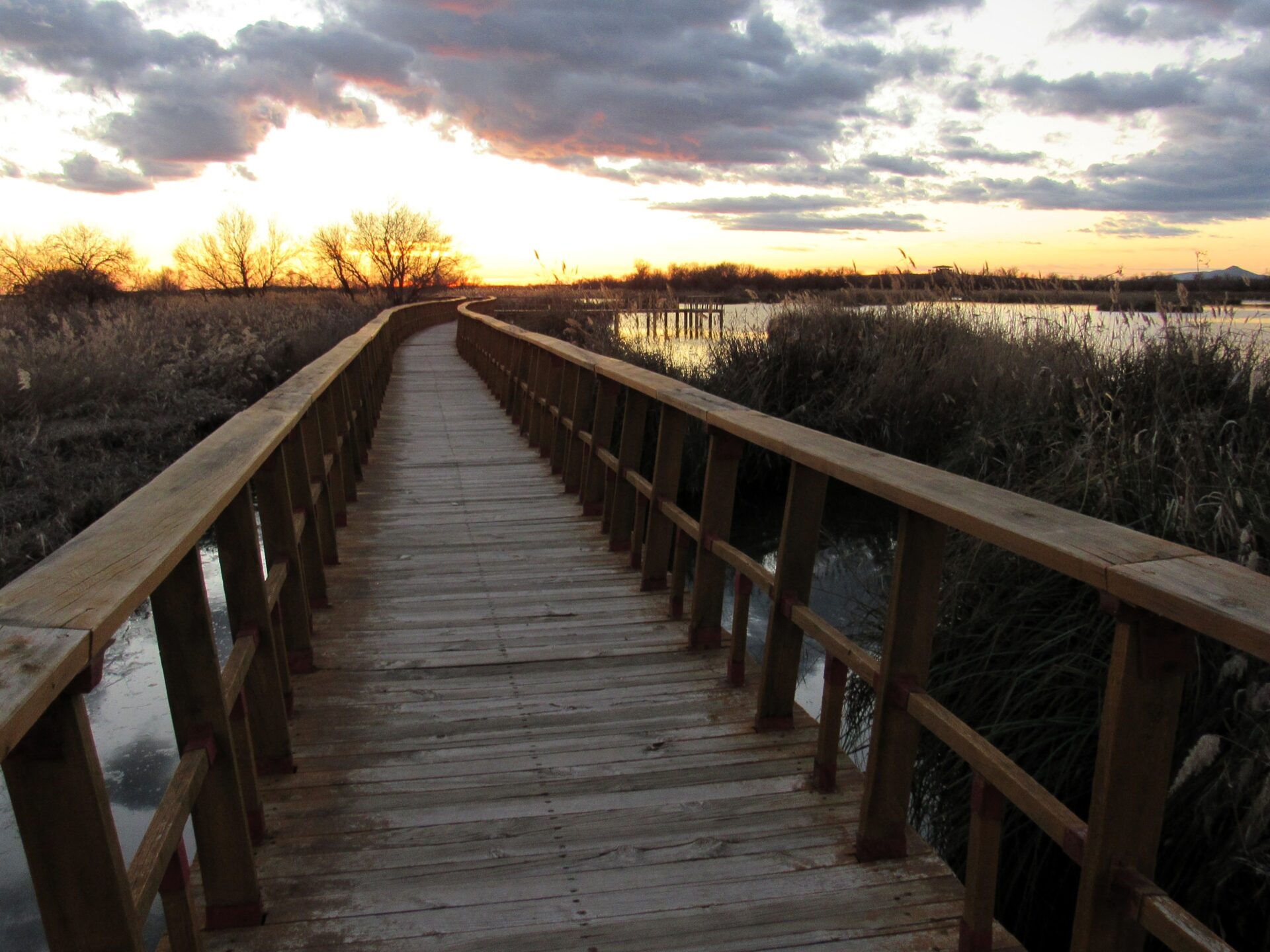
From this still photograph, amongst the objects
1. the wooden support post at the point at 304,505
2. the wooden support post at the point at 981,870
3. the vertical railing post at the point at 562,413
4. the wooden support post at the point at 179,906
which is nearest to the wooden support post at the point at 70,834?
the wooden support post at the point at 179,906

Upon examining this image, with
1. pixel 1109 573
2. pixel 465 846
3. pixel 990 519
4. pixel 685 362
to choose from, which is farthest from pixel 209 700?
pixel 685 362

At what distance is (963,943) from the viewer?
212 cm

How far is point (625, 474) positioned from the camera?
5.21 m

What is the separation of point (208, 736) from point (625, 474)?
3287mm

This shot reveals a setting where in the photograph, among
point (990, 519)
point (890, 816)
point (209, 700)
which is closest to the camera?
point (990, 519)

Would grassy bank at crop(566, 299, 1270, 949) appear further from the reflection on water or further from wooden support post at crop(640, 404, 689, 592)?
the reflection on water

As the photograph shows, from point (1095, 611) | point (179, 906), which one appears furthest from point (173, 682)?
point (1095, 611)

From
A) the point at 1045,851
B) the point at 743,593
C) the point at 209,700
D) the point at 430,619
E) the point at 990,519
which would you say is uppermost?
the point at 990,519

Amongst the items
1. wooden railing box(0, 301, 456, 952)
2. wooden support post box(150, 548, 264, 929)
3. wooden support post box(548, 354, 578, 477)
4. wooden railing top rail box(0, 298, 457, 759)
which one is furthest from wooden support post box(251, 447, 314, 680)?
wooden support post box(548, 354, 578, 477)

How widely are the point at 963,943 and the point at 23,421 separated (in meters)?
10.9

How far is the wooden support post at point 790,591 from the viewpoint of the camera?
2900mm

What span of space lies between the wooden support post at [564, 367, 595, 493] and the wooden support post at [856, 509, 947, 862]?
4.22 metres

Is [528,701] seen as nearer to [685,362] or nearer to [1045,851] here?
[1045,851]

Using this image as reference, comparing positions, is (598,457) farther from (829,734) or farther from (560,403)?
(829,734)
